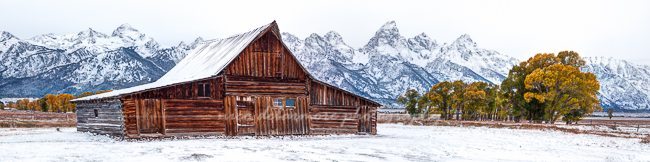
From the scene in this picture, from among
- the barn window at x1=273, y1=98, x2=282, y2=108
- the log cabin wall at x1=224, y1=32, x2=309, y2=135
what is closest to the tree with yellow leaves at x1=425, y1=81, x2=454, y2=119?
the log cabin wall at x1=224, y1=32, x2=309, y2=135

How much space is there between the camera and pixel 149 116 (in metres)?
27.4

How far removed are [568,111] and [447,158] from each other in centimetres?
4210

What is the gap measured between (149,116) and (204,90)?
3352 millimetres

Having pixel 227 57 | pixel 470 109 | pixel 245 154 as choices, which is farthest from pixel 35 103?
pixel 245 154

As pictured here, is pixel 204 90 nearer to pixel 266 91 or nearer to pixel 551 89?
pixel 266 91

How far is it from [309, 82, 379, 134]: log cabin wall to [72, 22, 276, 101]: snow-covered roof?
5.22 m

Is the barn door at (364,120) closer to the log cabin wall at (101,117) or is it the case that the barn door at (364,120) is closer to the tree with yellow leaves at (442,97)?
the log cabin wall at (101,117)

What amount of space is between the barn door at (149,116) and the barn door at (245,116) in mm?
4473

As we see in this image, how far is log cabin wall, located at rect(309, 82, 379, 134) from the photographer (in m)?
32.8

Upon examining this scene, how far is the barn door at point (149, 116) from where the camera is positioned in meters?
27.2

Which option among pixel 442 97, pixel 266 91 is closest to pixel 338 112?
pixel 266 91

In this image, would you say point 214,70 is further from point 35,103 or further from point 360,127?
point 35,103

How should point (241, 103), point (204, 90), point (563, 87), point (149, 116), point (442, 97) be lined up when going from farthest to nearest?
point (442, 97) → point (563, 87) → point (241, 103) → point (204, 90) → point (149, 116)

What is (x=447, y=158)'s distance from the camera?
19562 millimetres
